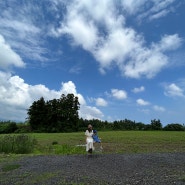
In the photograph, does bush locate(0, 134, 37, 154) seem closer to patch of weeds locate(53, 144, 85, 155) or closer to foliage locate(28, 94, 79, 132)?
patch of weeds locate(53, 144, 85, 155)

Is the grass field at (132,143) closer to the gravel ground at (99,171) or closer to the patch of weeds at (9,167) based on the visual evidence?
the gravel ground at (99,171)

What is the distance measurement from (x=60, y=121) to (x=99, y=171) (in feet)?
242

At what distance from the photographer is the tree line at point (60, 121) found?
84.1 meters

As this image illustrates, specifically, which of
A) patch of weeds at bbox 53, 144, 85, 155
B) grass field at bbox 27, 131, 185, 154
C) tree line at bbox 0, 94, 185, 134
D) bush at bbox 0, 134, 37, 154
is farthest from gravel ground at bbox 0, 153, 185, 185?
tree line at bbox 0, 94, 185, 134

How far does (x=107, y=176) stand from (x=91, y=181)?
41.7 inches

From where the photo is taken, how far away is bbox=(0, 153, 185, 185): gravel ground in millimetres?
10391

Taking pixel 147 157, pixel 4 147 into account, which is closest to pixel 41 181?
pixel 147 157

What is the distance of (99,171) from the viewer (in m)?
12.1

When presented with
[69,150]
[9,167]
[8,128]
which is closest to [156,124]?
[8,128]

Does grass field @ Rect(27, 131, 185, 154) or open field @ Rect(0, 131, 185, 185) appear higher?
grass field @ Rect(27, 131, 185, 154)

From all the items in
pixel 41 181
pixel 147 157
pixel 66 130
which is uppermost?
pixel 66 130

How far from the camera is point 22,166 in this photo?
1377cm

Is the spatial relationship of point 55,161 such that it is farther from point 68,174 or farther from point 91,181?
point 91,181

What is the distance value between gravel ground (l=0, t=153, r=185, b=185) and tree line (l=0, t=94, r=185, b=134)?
68.3 m
